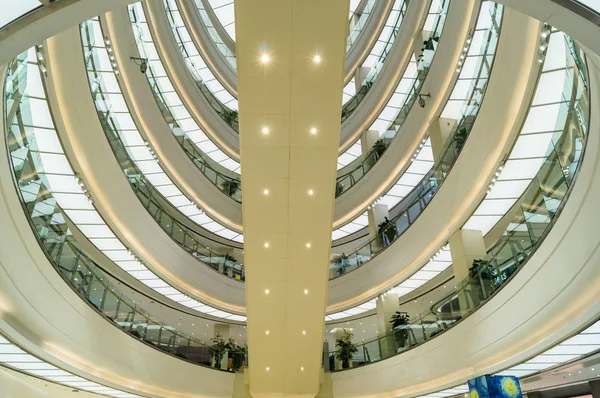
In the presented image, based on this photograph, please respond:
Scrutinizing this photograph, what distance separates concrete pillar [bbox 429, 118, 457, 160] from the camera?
13255 mm

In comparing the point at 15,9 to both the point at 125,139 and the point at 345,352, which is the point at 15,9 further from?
the point at 345,352

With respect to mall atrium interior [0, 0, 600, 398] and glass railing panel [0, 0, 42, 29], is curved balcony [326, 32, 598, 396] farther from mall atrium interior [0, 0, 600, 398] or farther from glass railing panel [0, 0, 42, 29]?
glass railing panel [0, 0, 42, 29]

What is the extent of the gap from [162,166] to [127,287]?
16.7ft

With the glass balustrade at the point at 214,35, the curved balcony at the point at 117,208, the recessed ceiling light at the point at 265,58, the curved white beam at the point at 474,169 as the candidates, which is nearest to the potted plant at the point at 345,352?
the curved white beam at the point at 474,169

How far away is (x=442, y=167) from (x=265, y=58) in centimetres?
767

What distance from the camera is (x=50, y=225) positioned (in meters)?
7.01

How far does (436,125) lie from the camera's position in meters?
13.7

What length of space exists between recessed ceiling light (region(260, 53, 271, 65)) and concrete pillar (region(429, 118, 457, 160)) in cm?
860

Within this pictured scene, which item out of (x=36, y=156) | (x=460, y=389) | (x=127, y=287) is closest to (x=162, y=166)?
(x=127, y=287)

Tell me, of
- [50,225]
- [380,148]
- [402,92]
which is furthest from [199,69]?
[50,225]

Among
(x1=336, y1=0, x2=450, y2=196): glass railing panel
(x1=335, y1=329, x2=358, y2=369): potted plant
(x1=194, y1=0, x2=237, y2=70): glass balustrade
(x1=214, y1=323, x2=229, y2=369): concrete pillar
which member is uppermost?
(x1=194, y1=0, x2=237, y2=70): glass balustrade

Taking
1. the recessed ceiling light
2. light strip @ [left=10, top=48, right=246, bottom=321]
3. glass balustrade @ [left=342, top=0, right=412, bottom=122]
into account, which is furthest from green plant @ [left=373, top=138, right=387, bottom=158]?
the recessed ceiling light

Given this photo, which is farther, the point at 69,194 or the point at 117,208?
the point at 117,208

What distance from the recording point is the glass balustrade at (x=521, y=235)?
17.6 ft
